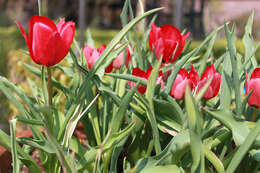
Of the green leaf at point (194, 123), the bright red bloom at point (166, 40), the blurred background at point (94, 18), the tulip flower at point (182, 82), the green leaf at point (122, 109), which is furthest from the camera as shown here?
the blurred background at point (94, 18)

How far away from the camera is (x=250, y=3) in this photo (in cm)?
2648

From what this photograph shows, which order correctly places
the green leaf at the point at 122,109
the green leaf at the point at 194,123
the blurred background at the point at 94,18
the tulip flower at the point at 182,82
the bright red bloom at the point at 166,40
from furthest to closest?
1. the blurred background at the point at 94,18
2. the bright red bloom at the point at 166,40
3. the tulip flower at the point at 182,82
4. the green leaf at the point at 122,109
5. the green leaf at the point at 194,123

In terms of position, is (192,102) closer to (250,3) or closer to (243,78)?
(243,78)

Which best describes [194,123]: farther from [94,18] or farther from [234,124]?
[94,18]

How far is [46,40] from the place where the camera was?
719 millimetres

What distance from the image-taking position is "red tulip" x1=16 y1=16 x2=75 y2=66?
2.37 feet

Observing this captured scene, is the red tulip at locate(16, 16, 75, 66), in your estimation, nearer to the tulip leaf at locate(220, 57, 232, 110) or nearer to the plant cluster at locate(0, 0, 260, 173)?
the plant cluster at locate(0, 0, 260, 173)

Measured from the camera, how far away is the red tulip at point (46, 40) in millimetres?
722

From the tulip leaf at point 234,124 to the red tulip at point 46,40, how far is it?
1.20 ft

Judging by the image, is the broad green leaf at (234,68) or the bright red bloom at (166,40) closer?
the broad green leaf at (234,68)

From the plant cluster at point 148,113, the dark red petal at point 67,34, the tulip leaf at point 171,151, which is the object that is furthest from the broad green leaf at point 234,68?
the dark red petal at point 67,34

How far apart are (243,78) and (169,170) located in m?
0.45

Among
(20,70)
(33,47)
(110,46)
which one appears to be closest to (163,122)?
(110,46)

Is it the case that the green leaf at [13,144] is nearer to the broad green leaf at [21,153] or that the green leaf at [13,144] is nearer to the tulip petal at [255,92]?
the broad green leaf at [21,153]
